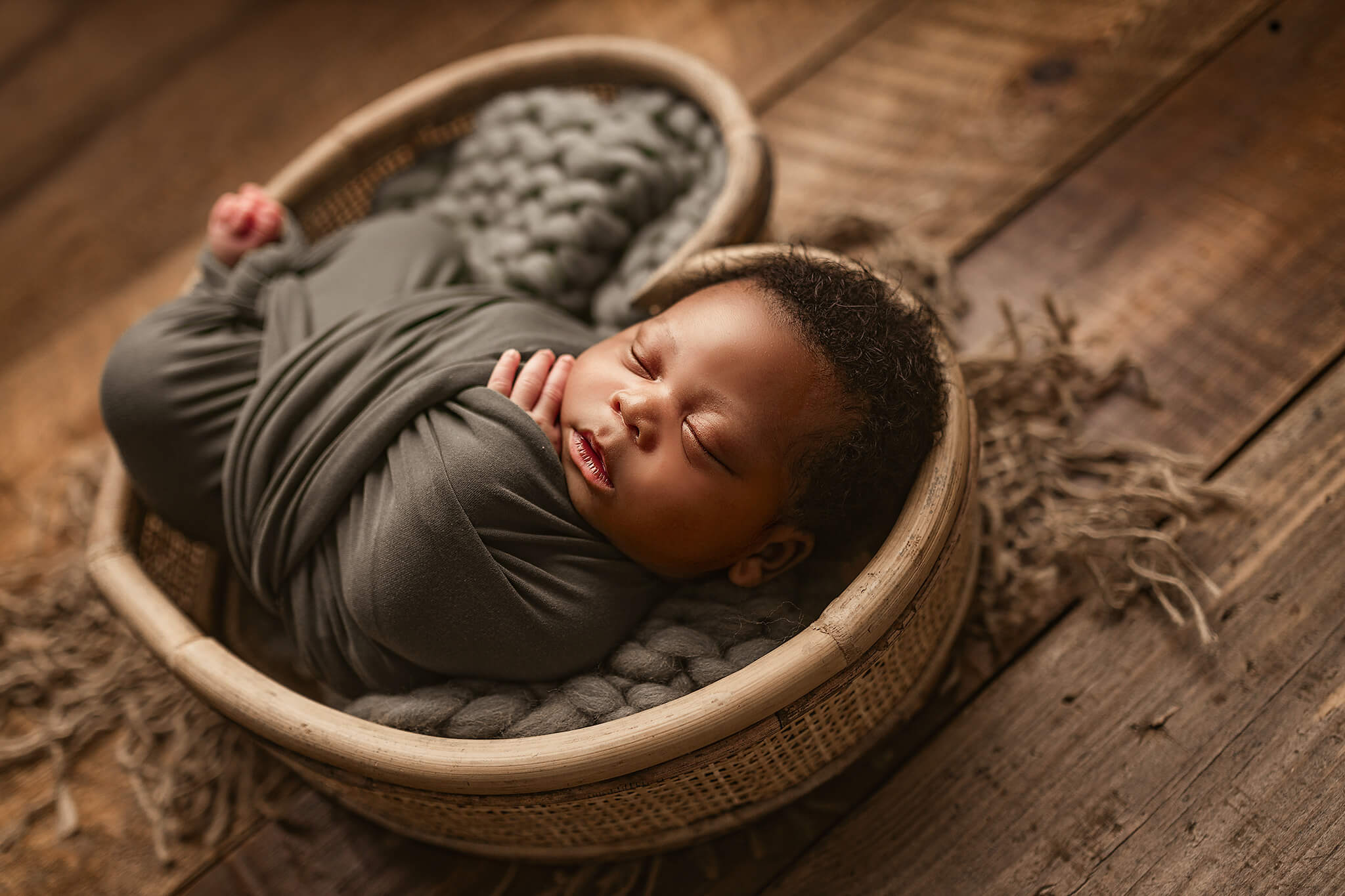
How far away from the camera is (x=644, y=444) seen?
0.78 metres

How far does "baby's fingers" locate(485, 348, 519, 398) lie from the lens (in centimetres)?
86

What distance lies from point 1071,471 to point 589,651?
0.57 meters

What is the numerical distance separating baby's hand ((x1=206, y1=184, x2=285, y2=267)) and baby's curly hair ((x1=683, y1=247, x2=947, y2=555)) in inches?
22.1

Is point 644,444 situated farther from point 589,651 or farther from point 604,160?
point 604,160

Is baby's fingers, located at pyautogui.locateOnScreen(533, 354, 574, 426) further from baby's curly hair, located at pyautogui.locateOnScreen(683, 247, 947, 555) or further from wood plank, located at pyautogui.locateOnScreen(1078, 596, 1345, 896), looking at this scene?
wood plank, located at pyautogui.locateOnScreen(1078, 596, 1345, 896)

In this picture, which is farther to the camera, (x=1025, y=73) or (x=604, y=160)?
(x=1025, y=73)

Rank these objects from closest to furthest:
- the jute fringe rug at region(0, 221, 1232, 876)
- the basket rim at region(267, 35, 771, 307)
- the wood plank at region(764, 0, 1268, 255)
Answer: the jute fringe rug at region(0, 221, 1232, 876)
the basket rim at region(267, 35, 771, 307)
the wood plank at region(764, 0, 1268, 255)

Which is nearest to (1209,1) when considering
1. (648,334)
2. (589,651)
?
(648,334)

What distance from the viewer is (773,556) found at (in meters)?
0.85

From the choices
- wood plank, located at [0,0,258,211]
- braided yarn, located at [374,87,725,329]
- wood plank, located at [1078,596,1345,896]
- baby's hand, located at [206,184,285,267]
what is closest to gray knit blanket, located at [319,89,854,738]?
braided yarn, located at [374,87,725,329]

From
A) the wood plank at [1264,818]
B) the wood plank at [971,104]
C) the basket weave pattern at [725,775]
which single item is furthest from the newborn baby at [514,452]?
the wood plank at [971,104]

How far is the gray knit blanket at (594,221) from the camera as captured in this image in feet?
2.68

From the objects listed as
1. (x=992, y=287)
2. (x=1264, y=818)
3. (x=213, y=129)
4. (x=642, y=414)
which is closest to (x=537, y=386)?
(x=642, y=414)

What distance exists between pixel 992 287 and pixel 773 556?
1.74 feet
